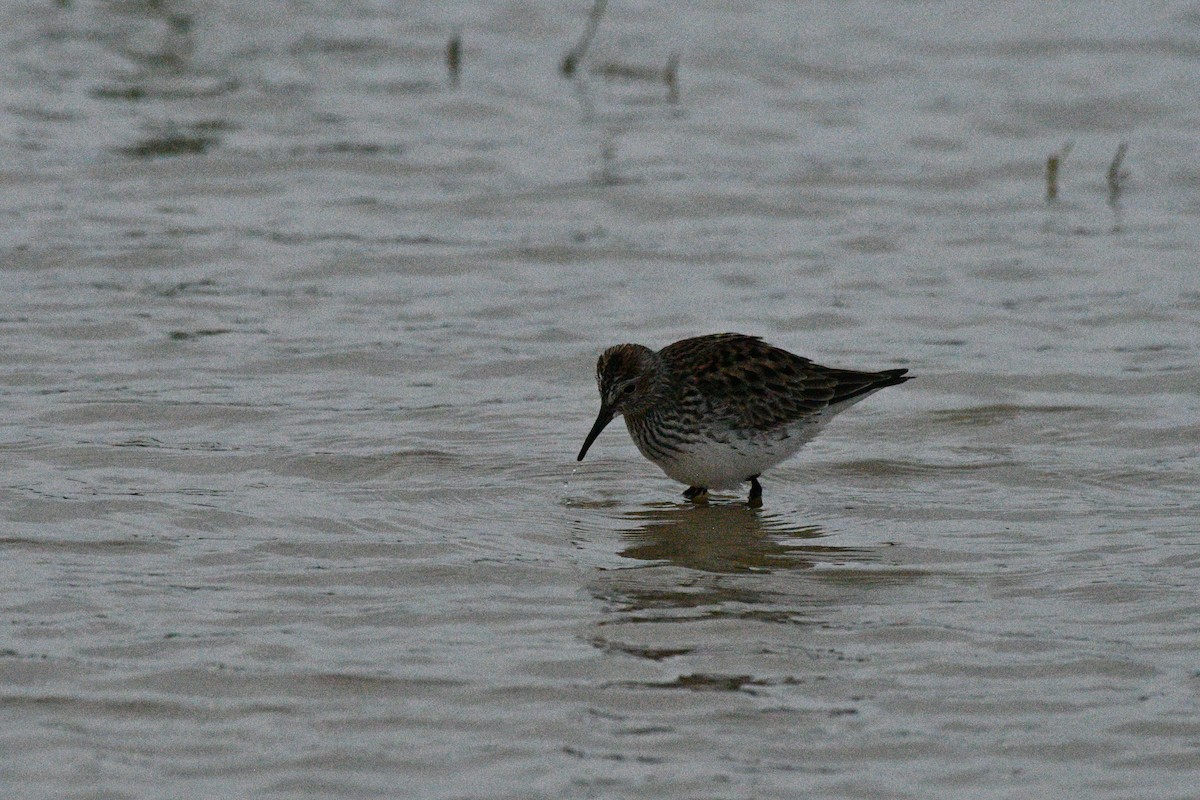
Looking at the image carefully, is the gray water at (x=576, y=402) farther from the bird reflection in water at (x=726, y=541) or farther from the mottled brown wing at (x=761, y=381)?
the mottled brown wing at (x=761, y=381)

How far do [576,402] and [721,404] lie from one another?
1715 mm

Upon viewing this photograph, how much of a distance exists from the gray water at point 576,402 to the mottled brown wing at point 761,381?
48cm

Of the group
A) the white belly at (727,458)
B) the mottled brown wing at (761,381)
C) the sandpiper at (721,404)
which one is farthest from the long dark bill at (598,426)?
the mottled brown wing at (761,381)

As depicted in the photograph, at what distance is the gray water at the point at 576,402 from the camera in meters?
6.57

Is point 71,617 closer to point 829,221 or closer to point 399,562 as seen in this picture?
point 399,562

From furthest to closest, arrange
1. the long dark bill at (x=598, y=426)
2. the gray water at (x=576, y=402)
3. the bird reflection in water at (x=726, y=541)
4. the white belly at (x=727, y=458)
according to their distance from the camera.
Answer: the long dark bill at (x=598, y=426) < the white belly at (x=727, y=458) < the bird reflection in water at (x=726, y=541) < the gray water at (x=576, y=402)

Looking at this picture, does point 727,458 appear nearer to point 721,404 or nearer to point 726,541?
point 721,404

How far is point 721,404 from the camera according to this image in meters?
9.62

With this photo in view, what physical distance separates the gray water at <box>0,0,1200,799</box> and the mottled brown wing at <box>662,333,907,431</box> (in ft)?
1.59

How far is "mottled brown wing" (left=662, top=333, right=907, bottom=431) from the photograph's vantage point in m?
9.58

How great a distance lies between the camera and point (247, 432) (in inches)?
404

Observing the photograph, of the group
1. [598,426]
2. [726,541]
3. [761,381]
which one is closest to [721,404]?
[761,381]

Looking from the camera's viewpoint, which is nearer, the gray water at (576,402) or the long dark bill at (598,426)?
the gray water at (576,402)

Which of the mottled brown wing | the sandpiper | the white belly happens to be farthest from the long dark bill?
the mottled brown wing
